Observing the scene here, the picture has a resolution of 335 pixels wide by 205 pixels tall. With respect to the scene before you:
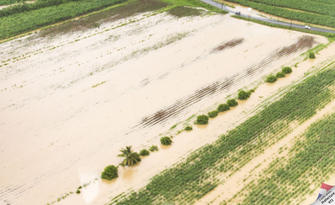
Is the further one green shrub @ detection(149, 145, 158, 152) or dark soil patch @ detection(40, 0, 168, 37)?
dark soil patch @ detection(40, 0, 168, 37)

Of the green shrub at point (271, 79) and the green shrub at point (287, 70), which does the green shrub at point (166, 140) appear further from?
the green shrub at point (287, 70)

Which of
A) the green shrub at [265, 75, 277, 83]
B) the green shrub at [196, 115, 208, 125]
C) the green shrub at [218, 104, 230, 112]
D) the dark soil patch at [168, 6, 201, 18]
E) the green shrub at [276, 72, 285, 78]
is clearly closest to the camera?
the green shrub at [196, 115, 208, 125]

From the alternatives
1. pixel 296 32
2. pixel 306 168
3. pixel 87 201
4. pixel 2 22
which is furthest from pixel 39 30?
pixel 306 168

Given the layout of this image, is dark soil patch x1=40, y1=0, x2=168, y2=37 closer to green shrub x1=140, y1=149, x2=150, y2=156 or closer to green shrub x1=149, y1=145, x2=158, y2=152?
green shrub x1=149, y1=145, x2=158, y2=152

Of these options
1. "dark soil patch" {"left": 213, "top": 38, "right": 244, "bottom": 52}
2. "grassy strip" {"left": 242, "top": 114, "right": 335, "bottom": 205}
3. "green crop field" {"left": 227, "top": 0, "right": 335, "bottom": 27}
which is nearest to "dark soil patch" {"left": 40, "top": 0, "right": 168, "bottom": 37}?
"green crop field" {"left": 227, "top": 0, "right": 335, "bottom": 27}

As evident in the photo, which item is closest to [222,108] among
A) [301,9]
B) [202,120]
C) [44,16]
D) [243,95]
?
[202,120]

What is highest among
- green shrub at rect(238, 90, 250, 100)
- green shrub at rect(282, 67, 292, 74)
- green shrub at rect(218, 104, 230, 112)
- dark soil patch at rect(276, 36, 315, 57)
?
dark soil patch at rect(276, 36, 315, 57)

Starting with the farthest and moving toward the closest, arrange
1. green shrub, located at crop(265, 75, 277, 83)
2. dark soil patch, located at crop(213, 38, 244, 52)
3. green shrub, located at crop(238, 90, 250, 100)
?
dark soil patch, located at crop(213, 38, 244, 52) < green shrub, located at crop(265, 75, 277, 83) < green shrub, located at crop(238, 90, 250, 100)

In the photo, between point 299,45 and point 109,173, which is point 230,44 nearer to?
point 299,45
